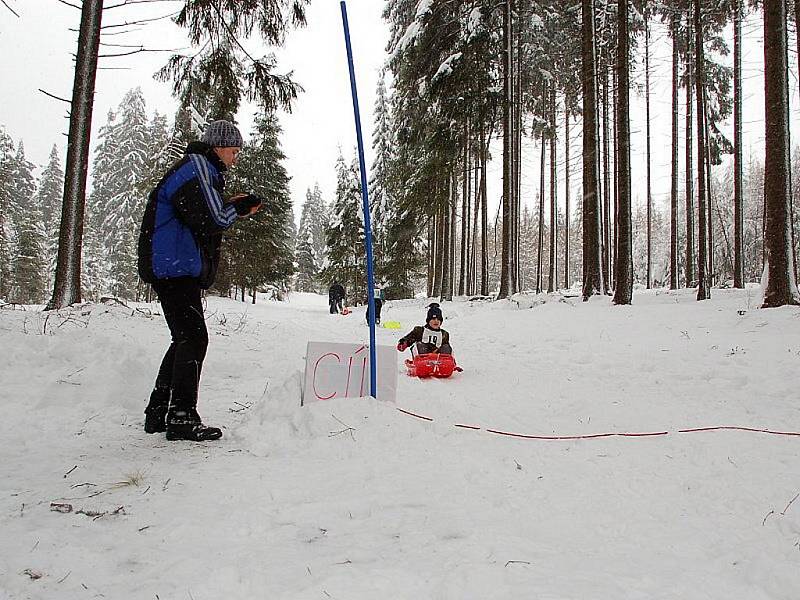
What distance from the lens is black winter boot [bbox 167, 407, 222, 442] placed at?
3109 millimetres

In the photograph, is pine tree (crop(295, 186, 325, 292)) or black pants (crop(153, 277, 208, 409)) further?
pine tree (crop(295, 186, 325, 292))

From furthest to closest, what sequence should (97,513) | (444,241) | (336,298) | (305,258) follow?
(305,258), (336,298), (444,241), (97,513)

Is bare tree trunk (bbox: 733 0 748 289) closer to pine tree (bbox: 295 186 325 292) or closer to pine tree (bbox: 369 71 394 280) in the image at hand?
pine tree (bbox: 369 71 394 280)

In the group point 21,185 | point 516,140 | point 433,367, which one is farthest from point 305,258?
point 433,367

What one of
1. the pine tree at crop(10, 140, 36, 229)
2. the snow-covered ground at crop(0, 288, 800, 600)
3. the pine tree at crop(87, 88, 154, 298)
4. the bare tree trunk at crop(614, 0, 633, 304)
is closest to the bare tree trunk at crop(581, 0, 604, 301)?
the bare tree trunk at crop(614, 0, 633, 304)

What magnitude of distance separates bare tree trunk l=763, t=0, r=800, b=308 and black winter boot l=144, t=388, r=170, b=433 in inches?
337

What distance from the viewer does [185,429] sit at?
122 inches

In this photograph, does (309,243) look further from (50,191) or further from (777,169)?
(777,169)

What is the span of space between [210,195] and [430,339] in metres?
3.81

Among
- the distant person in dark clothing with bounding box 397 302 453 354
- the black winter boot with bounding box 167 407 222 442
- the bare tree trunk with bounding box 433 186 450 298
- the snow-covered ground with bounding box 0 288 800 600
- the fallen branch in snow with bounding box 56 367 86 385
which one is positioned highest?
the bare tree trunk with bounding box 433 186 450 298

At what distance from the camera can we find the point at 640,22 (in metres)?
17.8

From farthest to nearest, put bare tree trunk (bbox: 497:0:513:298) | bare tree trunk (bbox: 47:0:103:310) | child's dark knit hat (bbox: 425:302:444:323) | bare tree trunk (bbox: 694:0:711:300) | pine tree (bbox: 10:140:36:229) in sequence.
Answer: pine tree (bbox: 10:140:36:229) < bare tree trunk (bbox: 497:0:513:298) < bare tree trunk (bbox: 694:0:711:300) < bare tree trunk (bbox: 47:0:103:310) < child's dark knit hat (bbox: 425:302:444:323)

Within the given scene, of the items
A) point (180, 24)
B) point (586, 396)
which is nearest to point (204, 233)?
point (586, 396)

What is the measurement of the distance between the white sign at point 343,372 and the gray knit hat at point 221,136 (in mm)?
1494
